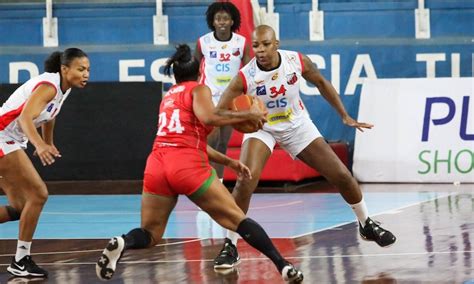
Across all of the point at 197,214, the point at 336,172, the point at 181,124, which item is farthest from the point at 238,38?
the point at 181,124

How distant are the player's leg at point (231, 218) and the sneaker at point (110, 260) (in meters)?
0.66

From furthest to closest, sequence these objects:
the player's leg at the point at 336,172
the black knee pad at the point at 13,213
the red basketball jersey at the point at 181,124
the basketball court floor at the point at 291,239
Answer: the player's leg at the point at 336,172 < the black knee pad at the point at 13,213 < the basketball court floor at the point at 291,239 < the red basketball jersey at the point at 181,124

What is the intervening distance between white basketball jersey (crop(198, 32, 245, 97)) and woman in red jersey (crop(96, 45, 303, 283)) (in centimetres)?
605

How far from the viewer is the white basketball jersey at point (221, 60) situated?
14836mm

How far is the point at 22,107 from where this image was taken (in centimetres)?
966

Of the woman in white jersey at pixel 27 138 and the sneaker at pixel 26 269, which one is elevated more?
the woman in white jersey at pixel 27 138

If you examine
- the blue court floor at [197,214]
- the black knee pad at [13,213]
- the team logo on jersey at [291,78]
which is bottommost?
the blue court floor at [197,214]

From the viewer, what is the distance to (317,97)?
19.2 m

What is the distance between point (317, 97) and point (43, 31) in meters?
5.00

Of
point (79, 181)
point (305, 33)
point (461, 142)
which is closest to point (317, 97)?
point (305, 33)

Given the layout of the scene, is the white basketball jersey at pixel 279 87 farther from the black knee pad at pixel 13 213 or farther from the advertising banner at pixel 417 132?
the advertising banner at pixel 417 132

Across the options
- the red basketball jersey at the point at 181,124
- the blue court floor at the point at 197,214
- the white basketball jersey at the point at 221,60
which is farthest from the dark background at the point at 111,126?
the red basketball jersey at the point at 181,124

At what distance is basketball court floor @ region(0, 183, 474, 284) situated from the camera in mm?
9273

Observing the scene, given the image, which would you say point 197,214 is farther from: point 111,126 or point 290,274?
point 290,274
